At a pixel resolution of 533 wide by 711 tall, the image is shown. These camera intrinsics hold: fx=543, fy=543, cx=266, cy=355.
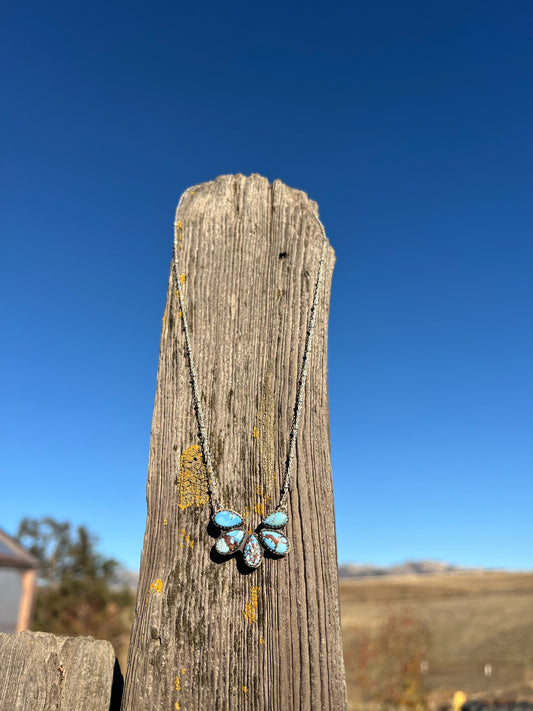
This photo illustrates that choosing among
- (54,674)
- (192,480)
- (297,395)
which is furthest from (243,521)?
(54,674)

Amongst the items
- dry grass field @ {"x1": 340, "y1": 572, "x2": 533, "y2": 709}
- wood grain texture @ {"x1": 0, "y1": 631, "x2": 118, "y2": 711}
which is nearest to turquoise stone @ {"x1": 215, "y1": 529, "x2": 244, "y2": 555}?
wood grain texture @ {"x1": 0, "y1": 631, "x2": 118, "y2": 711}

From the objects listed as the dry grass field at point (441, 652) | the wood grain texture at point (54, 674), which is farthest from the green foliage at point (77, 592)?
the wood grain texture at point (54, 674)

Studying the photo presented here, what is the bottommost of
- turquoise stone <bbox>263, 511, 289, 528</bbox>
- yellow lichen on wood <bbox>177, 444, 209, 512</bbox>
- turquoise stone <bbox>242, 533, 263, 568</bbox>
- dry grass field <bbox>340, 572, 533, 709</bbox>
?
dry grass field <bbox>340, 572, 533, 709</bbox>

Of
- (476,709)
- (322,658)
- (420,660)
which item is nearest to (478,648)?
(420,660)

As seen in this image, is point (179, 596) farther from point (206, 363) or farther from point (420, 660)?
point (420, 660)

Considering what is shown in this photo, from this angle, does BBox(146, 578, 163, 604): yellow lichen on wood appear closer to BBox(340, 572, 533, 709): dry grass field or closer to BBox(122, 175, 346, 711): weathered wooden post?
BBox(122, 175, 346, 711): weathered wooden post

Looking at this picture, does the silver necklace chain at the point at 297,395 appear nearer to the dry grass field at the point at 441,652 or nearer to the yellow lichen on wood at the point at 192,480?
the yellow lichen on wood at the point at 192,480

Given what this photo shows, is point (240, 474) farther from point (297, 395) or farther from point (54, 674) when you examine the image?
point (54, 674)
